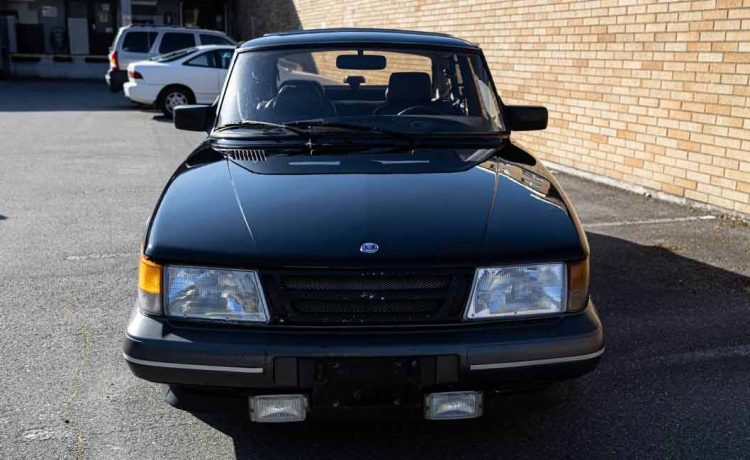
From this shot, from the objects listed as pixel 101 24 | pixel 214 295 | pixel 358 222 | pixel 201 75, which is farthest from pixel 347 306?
pixel 101 24

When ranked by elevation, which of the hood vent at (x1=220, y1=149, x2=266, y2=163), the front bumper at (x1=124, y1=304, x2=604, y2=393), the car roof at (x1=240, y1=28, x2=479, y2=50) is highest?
the car roof at (x1=240, y1=28, x2=479, y2=50)

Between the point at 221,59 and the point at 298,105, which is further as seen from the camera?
the point at 221,59

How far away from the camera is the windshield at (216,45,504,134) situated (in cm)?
425

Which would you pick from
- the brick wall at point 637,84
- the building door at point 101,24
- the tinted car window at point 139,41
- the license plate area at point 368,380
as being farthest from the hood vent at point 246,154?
the building door at point 101,24

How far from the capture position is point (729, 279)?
Answer: 5613 millimetres

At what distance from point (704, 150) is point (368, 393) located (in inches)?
231

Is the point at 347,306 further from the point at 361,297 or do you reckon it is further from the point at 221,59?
the point at 221,59

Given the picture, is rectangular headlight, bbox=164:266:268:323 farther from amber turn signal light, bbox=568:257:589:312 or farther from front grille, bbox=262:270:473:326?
amber turn signal light, bbox=568:257:589:312

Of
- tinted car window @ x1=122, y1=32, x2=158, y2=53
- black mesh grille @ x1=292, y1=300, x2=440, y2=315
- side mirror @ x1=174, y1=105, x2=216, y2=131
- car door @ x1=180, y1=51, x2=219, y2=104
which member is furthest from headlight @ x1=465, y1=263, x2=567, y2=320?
tinted car window @ x1=122, y1=32, x2=158, y2=53

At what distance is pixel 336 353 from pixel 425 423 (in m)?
0.93

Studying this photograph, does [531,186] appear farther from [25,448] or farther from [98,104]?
[98,104]

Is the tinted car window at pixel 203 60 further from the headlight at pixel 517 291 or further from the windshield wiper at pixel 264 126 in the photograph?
the headlight at pixel 517 291

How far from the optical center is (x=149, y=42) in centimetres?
1883

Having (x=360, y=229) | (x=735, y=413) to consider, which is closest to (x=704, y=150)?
(x=735, y=413)
